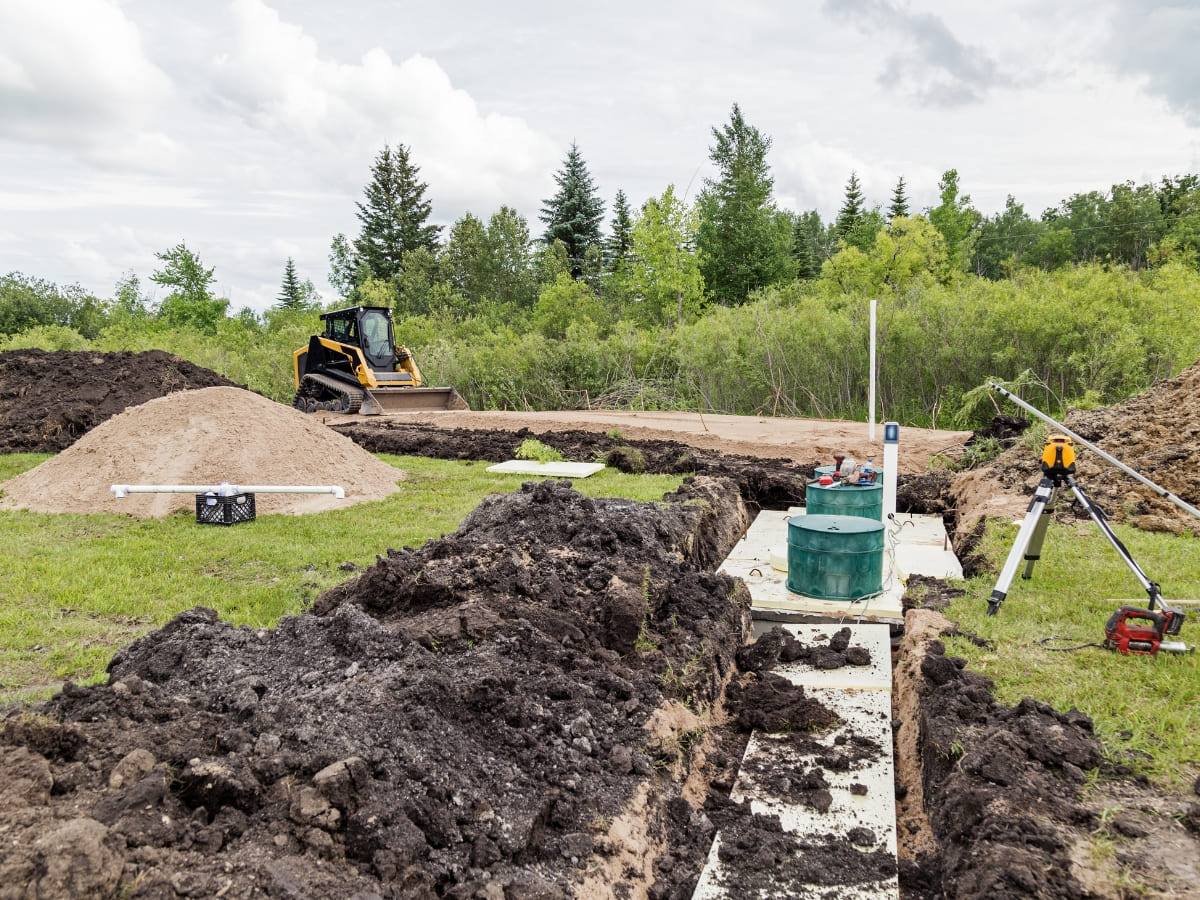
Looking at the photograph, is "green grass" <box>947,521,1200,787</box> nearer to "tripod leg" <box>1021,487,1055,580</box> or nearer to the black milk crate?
"tripod leg" <box>1021,487,1055,580</box>

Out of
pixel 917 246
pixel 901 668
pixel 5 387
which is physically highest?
pixel 917 246

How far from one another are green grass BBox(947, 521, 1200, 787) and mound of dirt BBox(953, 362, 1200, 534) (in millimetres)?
604

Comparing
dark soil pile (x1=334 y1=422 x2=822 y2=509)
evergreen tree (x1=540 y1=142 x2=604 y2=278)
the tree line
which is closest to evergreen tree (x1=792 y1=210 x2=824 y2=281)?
the tree line

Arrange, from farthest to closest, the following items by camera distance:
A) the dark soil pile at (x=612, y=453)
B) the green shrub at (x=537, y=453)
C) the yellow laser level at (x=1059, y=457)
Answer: the green shrub at (x=537, y=453) → the dark soil pile at (x=612, y=453) → the yellow laser level at (x=1059, y=457)

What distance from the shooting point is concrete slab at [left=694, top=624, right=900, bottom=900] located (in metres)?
2.58

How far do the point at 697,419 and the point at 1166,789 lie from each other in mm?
13559

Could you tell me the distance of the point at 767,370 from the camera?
55.8 ft

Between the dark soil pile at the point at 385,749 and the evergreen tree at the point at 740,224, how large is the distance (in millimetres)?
35481

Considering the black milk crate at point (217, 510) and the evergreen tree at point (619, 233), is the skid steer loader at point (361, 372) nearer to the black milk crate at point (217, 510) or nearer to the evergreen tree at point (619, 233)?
the black milk crate at point (217, 510)

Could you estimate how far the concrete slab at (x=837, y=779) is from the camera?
258 cm

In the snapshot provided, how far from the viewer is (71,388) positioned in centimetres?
1449

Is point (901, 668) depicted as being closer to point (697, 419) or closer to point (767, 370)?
point (697, 419)

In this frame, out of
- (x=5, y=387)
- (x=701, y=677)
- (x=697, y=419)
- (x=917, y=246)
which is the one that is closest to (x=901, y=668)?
(x=701, y=677)

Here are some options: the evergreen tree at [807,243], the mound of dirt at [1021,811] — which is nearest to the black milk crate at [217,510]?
the mound of dirt at [1021,811]
